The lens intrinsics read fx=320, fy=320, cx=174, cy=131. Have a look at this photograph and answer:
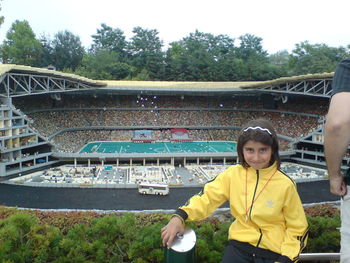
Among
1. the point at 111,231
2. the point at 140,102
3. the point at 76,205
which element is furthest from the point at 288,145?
the point at 111,231

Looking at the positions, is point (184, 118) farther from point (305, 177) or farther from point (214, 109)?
point (305, 177)

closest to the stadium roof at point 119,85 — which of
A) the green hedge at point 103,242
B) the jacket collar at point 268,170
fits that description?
the green hedge at point 103,242

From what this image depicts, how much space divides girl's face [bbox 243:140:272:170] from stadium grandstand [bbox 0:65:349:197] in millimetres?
19400

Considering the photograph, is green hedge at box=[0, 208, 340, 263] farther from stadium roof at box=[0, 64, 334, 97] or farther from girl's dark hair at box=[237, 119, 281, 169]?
stadium roof at box=[0, 64, 334, 97]

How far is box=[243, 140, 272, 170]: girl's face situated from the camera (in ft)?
8.84

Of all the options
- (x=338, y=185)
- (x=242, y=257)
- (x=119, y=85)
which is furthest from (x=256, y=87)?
(x=338, y=185)

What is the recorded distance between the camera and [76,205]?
55.8ft

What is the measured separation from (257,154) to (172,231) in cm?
96

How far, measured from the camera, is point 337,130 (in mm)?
2021

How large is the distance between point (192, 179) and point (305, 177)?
801cm

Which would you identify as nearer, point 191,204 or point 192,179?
point 191,204

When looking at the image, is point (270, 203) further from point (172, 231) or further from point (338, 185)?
point (172, 231)

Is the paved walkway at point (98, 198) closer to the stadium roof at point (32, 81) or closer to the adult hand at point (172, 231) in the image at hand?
the stadium roof at point (32, 81)

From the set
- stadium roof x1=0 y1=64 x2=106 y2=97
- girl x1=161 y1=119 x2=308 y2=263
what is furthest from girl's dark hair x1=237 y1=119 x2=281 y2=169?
stadium roof x1=0 y1=64 x2=106 y2=97
